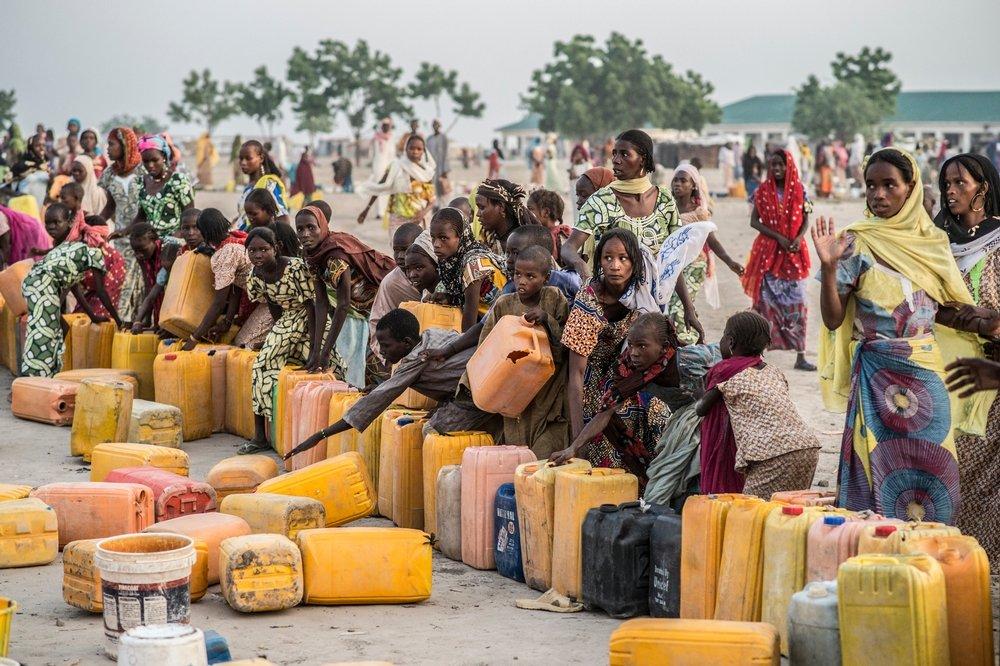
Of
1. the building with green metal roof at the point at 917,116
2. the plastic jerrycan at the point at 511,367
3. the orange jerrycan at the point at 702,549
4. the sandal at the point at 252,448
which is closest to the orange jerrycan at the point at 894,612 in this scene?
the orange jerrycan at the point at 702,549

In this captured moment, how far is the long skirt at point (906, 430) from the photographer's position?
228 inches

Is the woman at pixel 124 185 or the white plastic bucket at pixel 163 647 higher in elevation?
the woman at pixel 124 185

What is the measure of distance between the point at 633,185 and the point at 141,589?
401 cm

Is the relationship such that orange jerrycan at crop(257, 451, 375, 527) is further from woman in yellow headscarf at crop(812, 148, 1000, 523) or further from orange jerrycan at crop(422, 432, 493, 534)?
woman in yellow headscarf at crop(812, 148, 1000, 523)

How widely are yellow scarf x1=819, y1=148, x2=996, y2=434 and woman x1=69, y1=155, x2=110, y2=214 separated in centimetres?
1271

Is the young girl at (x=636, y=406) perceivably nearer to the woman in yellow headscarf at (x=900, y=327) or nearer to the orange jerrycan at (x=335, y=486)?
the woman in yellow headscarf at (x=900, y=327)

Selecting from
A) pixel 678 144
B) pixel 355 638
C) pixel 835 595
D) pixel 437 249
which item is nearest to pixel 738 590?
pixel 835 595

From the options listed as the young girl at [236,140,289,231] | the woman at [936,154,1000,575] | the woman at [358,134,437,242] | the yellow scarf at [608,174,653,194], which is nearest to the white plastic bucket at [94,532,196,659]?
the woman at [936,154,1000,575]

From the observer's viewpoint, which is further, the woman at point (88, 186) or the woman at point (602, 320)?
the woman at point (88, 186)

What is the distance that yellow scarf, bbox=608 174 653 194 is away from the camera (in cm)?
824

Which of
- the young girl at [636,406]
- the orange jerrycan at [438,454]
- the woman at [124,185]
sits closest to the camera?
the young girl at [636,406]

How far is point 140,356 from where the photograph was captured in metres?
11.0

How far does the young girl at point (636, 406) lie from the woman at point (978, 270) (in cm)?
134

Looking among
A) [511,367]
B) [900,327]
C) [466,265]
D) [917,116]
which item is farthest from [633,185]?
[917,116]
